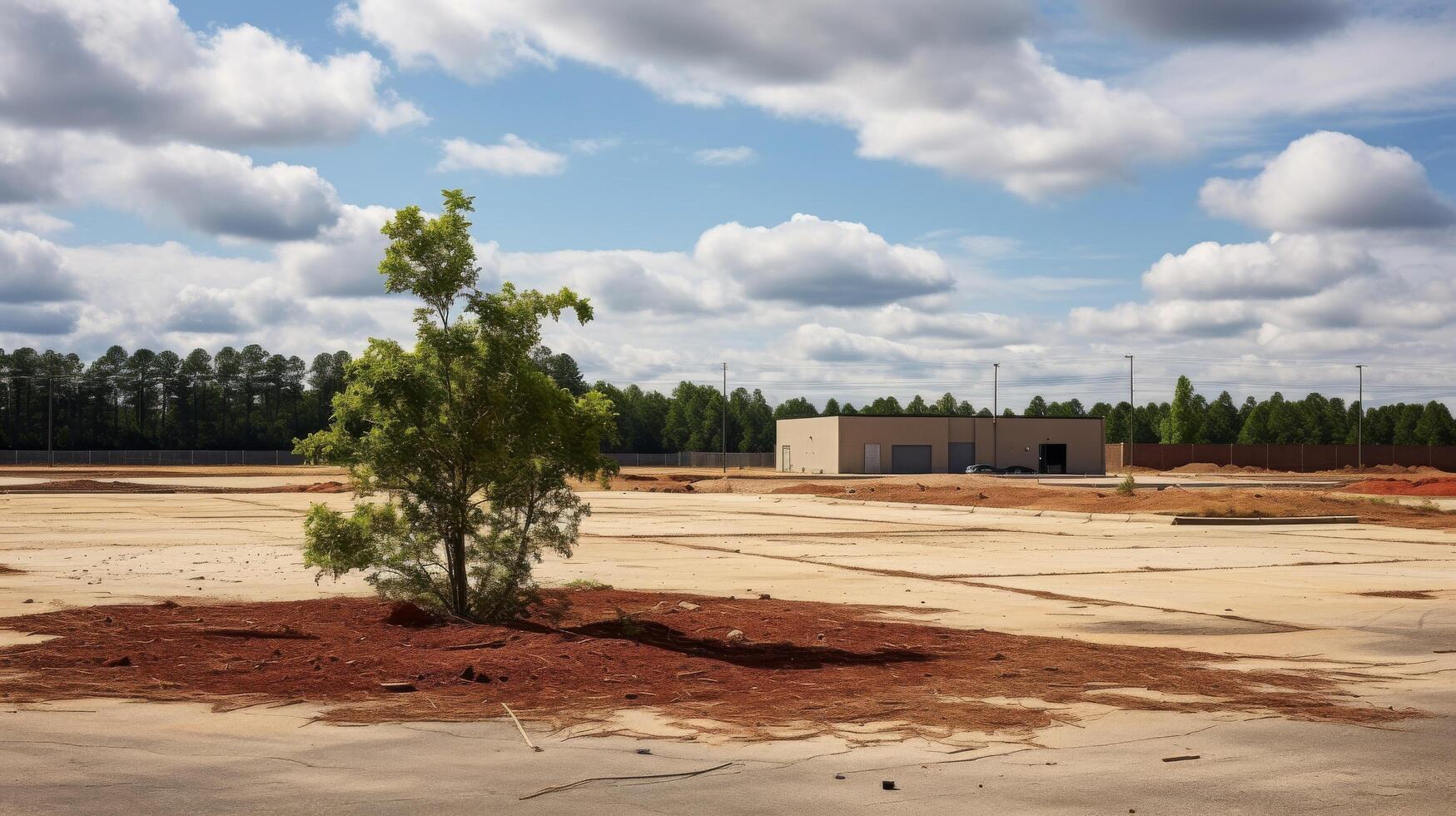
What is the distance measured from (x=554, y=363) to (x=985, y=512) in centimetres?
15111

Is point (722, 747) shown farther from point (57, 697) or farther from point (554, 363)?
point (554, 363)

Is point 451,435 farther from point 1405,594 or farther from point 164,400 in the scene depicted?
point 164,400

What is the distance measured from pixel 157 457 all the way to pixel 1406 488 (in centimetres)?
12732

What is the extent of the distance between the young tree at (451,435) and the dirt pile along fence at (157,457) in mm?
128466

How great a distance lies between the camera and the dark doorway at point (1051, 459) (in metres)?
105

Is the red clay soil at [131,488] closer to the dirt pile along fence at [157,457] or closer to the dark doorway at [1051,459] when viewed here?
the dark doorway at [1051,459]

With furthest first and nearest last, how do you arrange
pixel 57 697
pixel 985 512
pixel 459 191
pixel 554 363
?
pixel 554 363, pixel 985 512, pixel 459 191, pixel 57 697

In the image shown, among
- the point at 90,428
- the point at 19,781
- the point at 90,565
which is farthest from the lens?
the point at 90,428

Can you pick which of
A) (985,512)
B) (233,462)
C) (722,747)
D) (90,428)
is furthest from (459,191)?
(90,428)

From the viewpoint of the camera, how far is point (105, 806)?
6082mm

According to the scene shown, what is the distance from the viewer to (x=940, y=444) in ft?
332

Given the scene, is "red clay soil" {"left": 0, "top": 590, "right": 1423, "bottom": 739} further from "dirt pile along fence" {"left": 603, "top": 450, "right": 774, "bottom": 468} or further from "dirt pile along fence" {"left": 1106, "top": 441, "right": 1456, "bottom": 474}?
"dirt pile along fence" {"left": 603, "top": 450, "right": 774, "bottom": 468}

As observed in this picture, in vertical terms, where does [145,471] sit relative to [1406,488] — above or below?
below

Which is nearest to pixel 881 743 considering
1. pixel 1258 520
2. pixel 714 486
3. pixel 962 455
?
pixel 1258 520
